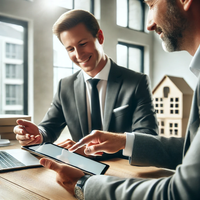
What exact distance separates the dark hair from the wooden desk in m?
0.89

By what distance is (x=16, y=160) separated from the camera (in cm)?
116

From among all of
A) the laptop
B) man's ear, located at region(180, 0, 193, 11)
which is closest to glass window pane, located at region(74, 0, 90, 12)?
the laptop

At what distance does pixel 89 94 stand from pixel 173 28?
878 millimetres

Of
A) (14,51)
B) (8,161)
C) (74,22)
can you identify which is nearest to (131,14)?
(14,51)

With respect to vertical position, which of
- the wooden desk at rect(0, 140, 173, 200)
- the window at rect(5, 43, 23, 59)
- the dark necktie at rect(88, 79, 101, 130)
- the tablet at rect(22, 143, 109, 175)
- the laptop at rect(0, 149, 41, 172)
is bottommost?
the wooden desk at rect(0, 140, 173, 200)

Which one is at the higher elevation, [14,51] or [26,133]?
[14,51]

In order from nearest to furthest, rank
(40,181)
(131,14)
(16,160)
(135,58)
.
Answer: (40,181) → (16,160) → (131,14) → (135,58)

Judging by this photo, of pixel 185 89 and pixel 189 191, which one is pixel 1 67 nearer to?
pixel 185 89

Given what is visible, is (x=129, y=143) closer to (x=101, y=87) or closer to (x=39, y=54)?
(x=101, y=87)

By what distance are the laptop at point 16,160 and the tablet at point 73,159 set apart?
0.07m

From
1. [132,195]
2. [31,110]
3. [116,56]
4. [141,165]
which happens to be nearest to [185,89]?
[116,56]

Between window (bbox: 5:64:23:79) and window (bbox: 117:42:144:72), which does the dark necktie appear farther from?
window (bbox: 117:42:144:72)

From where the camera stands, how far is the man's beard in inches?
33.5

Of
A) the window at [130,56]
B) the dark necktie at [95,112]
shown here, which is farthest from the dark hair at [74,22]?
the window at [130,56]
